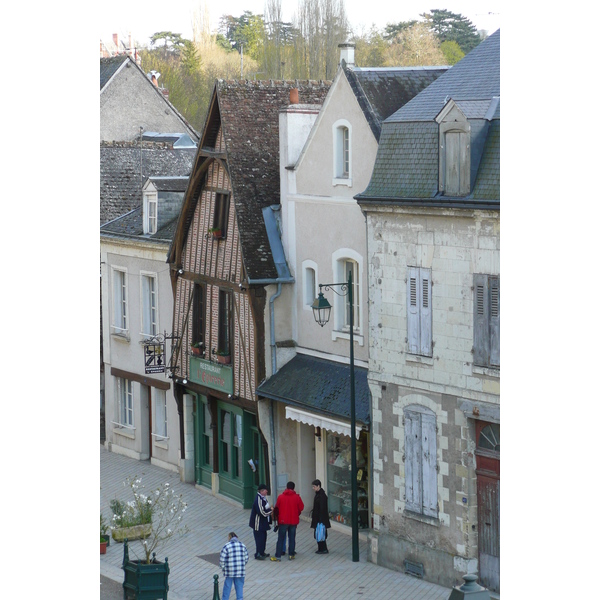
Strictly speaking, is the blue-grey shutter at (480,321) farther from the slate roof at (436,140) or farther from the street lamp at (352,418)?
the street lamp at (352,418)

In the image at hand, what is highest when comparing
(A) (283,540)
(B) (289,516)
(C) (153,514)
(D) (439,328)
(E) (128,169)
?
(E) (128,169)

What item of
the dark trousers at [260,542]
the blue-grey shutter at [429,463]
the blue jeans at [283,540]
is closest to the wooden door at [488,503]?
the blue-grey shutter at [429,463]

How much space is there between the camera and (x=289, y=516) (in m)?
22.6

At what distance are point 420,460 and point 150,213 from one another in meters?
12.5

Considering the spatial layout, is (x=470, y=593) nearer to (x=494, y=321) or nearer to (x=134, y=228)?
(x=494, y=321)

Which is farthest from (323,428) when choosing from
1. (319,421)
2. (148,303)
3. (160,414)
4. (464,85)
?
(148,303)

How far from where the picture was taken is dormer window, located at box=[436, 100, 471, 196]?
64.4 ft

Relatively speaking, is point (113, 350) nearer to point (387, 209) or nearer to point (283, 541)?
point (283, 541)

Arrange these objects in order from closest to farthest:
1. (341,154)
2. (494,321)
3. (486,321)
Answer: (494,321) < (486,321) < (341,154)

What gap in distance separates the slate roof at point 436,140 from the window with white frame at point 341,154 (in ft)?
7.12

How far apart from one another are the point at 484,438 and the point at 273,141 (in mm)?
9401

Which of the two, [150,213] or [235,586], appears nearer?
[235,586]

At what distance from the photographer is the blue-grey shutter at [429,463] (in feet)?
67.7

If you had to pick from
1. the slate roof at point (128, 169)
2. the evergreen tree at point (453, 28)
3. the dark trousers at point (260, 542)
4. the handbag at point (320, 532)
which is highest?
the evergreen tree at point (453, 28)
